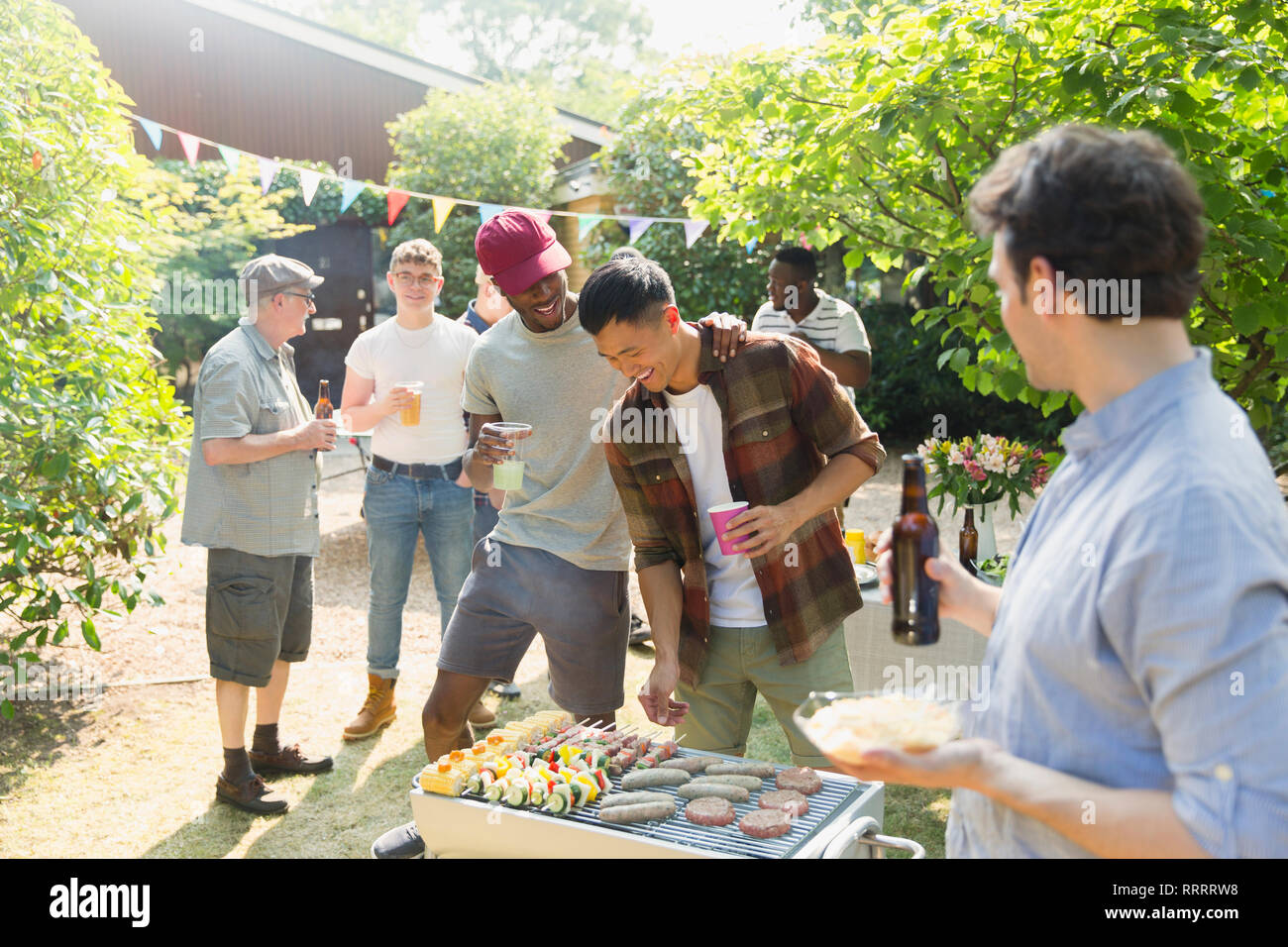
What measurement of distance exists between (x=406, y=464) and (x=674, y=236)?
853cm

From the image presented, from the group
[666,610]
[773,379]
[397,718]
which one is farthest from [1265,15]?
[397,718]

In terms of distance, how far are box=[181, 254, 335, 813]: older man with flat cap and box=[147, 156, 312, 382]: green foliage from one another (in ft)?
33.4

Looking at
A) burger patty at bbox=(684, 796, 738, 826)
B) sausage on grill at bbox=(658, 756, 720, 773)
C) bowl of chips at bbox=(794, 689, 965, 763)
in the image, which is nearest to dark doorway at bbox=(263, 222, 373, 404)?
sausage on grill at bbox=(658, 756, 720, 773)

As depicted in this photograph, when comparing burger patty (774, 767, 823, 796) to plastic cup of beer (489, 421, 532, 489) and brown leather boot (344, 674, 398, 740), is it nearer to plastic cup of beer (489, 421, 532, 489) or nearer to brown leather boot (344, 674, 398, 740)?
plastic cup of beer (489, 421, 532, 489)

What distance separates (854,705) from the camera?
1.83 metres

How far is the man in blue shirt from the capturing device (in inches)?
47.1

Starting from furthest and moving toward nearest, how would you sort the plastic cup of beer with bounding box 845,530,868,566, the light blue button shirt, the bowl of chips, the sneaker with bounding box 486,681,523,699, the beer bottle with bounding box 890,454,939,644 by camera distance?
the sneaker with bounding box 486,681,523,699 → the plastic cup of beer with bounding box 845,530,868,566 → the beer bottle with bounding box 890,454,939,644 → the bowl of chips → the light blue button shirt

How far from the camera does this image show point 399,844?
2.98 meters

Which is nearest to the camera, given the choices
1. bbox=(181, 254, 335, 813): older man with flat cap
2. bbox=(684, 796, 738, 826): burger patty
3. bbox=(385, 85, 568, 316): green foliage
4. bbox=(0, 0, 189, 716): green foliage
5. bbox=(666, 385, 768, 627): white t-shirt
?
bbox=(684, 796, 738, 826): burger patty

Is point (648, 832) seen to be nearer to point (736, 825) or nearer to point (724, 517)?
point (736, 825)

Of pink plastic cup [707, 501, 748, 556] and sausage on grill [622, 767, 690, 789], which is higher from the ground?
pink plastic cup [707, 501, 748, 556]

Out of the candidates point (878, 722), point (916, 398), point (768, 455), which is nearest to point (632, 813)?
point (878, 722)
